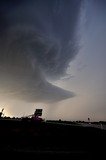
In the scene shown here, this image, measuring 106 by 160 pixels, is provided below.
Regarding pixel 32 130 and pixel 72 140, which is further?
pixel 32 130

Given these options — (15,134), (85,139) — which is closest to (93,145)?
(85,139)

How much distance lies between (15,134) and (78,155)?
833cm

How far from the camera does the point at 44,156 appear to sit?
11070mm

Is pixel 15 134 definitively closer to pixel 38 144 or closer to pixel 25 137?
pixel 25 137

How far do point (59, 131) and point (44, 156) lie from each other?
9.06 meters

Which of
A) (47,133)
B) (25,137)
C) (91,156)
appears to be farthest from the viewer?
(47,133)

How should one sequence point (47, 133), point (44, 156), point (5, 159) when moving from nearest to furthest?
point (5, 159) < point (44, 156) < point (47, 133)

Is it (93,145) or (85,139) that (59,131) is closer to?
(85,139)

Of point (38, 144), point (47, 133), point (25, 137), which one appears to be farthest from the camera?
point (47, 133)

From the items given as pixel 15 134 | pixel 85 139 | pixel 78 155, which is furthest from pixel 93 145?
pixel 15 134

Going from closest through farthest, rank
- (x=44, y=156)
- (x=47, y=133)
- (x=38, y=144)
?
(x=44, y=156) → (x=38, y=144) → (x=47, y=133)

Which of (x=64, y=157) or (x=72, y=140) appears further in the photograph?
(x=72, y=140)

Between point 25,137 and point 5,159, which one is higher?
point 25,137

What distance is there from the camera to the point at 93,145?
1633 centimetres
